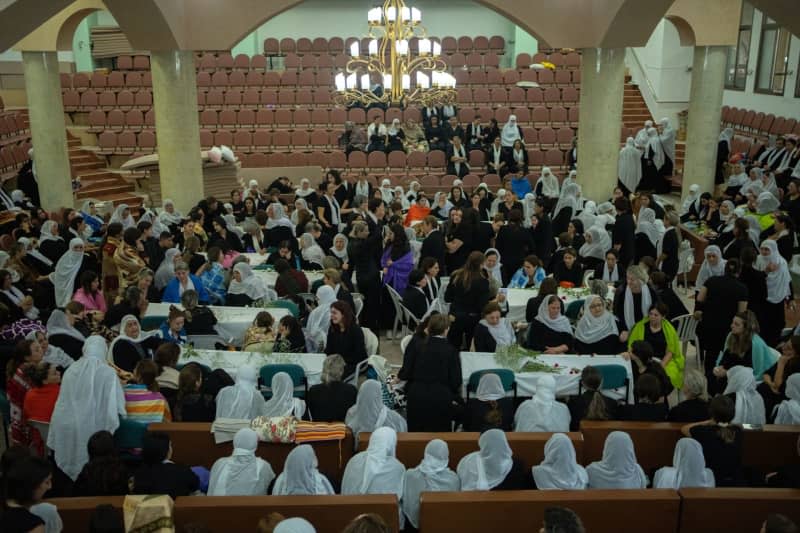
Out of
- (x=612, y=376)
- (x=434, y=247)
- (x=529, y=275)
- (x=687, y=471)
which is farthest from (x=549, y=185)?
(x=687, y=471)

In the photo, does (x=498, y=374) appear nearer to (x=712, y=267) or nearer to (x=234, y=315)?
(x=234, y=315)

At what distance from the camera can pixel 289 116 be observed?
2014 cm

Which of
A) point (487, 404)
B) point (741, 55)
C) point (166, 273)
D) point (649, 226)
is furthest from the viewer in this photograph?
point (741, 55)

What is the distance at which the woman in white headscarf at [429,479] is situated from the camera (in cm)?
492

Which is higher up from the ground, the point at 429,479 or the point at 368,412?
the point at 368,412

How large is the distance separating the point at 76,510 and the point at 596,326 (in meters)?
4.79

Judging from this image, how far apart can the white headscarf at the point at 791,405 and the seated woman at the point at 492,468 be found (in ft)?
7.58

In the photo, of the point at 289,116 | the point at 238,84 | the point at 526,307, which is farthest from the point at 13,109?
the point at 526,307

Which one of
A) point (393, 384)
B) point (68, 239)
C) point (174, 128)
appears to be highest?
point (174, 128)

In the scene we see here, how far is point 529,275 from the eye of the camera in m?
8.83

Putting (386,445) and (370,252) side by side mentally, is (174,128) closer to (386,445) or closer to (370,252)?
(370,252)

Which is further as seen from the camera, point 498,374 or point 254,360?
point 254,360

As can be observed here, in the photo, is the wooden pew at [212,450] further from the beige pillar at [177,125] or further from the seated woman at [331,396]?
the beige pillar at [177,125]

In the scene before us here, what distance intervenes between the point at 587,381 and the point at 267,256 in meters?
5.59
